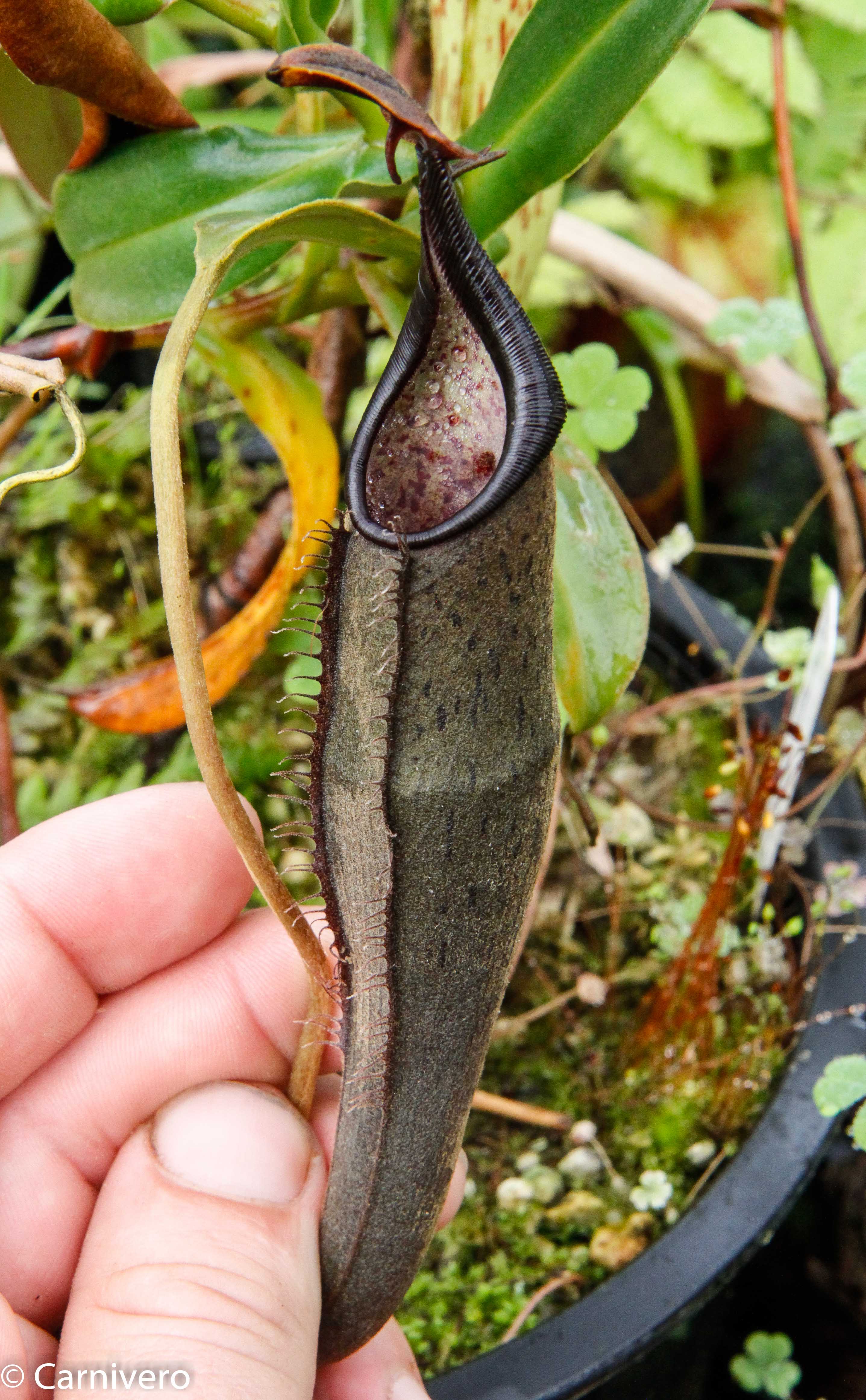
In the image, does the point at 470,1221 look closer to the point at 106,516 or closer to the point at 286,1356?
Result: the point at 286,1356

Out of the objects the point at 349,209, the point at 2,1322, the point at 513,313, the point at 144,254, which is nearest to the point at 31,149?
the point at 144,254

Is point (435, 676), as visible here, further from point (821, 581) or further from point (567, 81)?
point (821, 581)

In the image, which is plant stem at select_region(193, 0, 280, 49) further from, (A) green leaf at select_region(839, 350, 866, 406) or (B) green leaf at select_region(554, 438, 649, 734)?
(A) green leaf at select_region(839, 350, 866, 406)

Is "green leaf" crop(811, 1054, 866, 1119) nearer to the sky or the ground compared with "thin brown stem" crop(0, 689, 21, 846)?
nearer to the ground

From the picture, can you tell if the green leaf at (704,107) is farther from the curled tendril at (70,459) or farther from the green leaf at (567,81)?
the curled tendril at (70,459)

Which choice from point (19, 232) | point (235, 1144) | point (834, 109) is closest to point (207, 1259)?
point (235, 1144)

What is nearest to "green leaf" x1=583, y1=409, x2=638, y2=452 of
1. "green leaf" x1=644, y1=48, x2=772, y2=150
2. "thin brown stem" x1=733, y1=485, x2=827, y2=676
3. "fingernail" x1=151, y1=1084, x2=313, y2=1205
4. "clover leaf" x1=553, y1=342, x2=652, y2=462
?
"clover leaf" x1=553, y1=342, x2=652, y2=462

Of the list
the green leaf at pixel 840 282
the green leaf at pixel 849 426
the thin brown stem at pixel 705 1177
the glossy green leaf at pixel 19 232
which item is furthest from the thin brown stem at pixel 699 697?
the glossy green leaf at pixel 19 232
